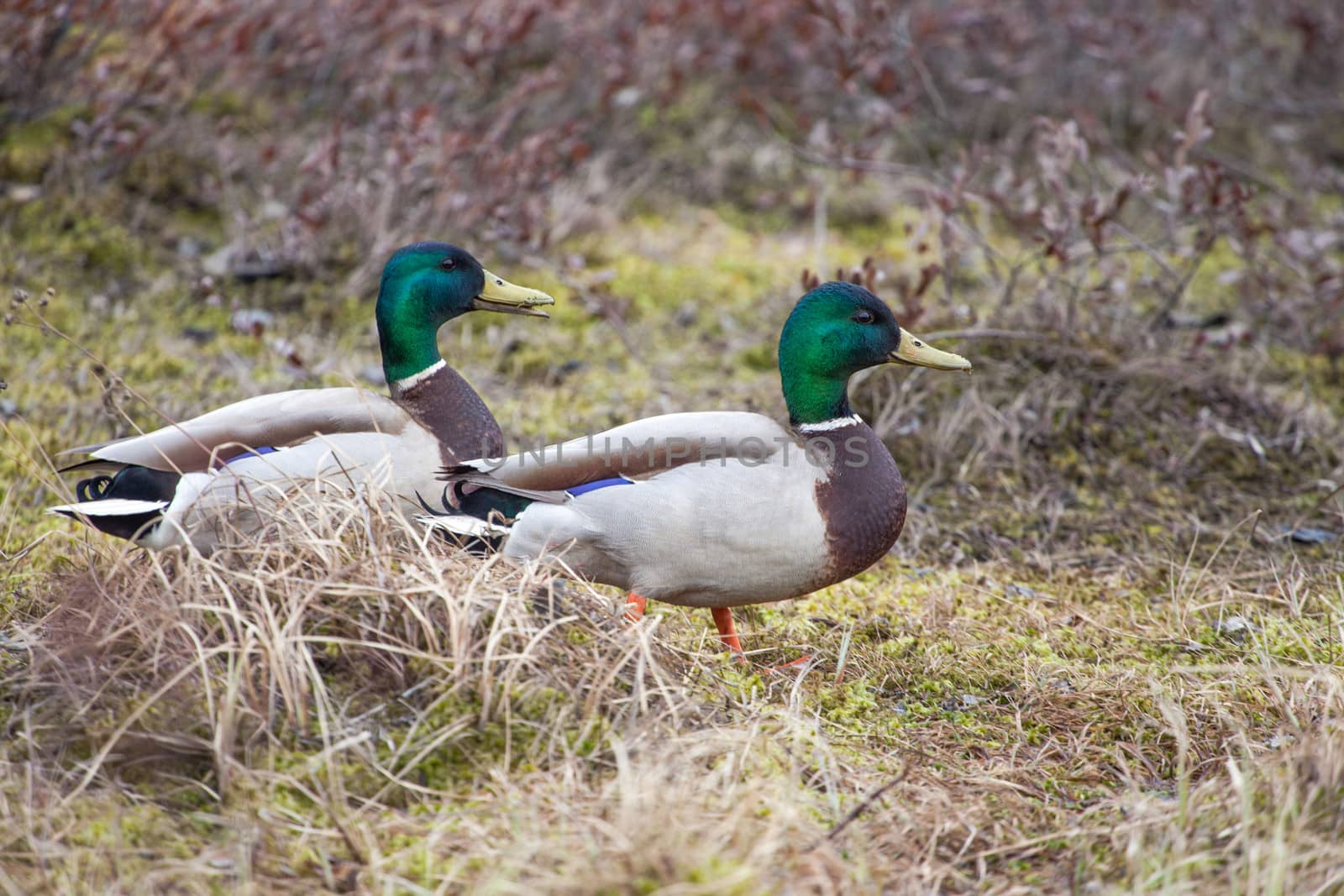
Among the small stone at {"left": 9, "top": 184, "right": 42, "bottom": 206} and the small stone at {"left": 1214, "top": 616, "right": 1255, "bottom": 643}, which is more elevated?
the small stone at {"left": 9, "top": 184, "right": 42, "bottom": 206}

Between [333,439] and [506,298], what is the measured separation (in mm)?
729

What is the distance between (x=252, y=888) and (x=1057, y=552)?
2.86 metres

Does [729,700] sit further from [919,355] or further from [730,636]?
[919,355]

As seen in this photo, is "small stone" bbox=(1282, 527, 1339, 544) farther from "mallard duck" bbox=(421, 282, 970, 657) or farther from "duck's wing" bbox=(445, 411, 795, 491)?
"duck's wing" bbox=(445, 411, 795, 491)

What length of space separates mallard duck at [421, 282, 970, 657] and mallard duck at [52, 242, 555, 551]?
305mm

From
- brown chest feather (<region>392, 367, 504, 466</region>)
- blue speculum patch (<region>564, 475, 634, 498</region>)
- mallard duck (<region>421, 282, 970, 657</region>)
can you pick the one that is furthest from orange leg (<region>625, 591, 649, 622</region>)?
brown chest feather (<region>392, 367, 504, 466</region>)

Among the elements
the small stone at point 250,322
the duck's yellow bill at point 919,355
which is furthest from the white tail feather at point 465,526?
the small stone at point 250,322

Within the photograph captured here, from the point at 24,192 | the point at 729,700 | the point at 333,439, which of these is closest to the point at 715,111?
the point at 24,192

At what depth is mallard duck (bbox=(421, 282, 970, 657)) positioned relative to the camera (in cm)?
314

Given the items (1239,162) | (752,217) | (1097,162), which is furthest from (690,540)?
(1239,162)

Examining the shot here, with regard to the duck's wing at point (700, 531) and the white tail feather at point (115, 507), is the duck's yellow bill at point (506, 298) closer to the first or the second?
the duck's wing at point (700, 531)

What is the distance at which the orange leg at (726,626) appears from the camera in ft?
11.2

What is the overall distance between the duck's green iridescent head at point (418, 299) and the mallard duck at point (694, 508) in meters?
0.63

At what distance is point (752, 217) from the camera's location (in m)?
7.29
